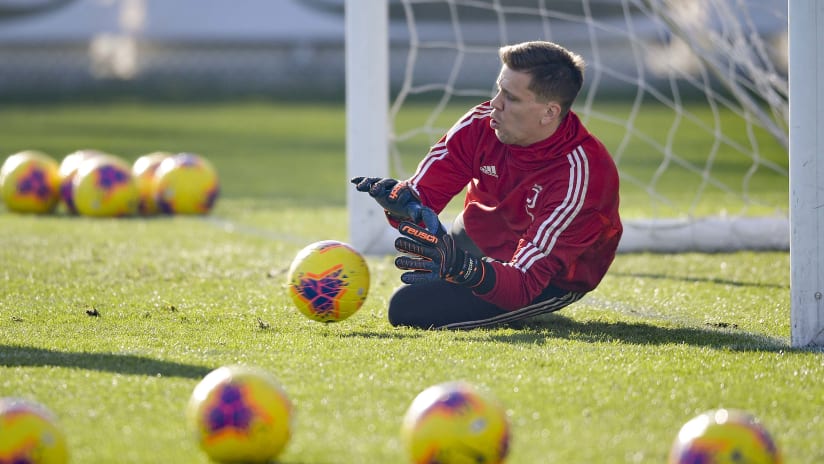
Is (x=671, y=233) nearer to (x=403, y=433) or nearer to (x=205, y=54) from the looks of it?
(x=403, y=433)

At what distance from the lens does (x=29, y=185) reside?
9.83 meters

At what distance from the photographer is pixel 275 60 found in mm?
27000

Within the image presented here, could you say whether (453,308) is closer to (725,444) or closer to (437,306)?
(437,306)

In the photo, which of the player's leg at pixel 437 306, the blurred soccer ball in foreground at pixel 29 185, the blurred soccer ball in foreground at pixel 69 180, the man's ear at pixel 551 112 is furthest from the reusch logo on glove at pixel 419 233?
the blurred soccer ball in foreground at pixel 29 185

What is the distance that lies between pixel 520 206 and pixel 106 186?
534cm

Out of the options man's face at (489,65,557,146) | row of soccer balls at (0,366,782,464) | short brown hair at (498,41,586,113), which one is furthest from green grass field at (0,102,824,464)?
short brown hair at (498,41,586,113)

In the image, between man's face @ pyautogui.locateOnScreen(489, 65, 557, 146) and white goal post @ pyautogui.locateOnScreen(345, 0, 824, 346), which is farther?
man's face @ pyautogui.locateOnScreen(489, 65, 557, 146)

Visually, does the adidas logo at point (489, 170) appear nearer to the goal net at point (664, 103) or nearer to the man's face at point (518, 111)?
the man's face at point (518, 111)

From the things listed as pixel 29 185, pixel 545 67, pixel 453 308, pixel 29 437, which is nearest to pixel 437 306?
pixel 453 308

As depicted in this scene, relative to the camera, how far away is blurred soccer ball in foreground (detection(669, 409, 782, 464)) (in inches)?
112

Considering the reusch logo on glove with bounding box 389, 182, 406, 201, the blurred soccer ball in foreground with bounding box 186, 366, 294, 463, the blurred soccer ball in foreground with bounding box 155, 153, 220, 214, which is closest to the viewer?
the blurred soccer ball in foreground with bounding box 186, 366, 294, 463

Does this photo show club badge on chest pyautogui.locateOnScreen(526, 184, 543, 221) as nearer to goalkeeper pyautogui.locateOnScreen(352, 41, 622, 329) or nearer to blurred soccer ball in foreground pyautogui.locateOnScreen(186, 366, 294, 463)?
goalkeeper pyautogui.locateOnScreen(352, 41, 622, 329)

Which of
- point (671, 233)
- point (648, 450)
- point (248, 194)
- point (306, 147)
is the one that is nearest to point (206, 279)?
point (671, 233)

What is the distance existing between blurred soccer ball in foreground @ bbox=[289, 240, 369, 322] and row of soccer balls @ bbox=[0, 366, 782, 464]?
177cm
